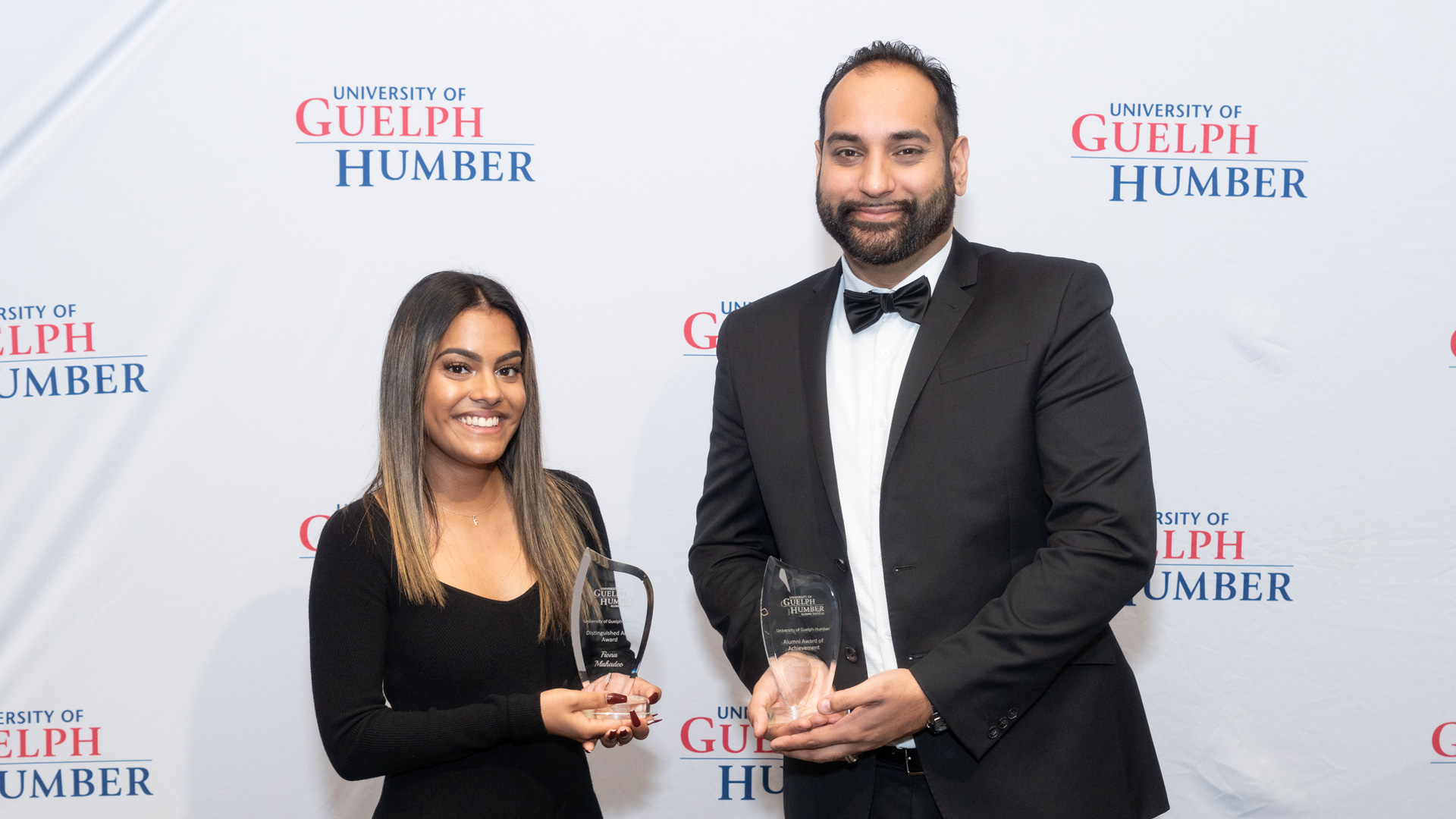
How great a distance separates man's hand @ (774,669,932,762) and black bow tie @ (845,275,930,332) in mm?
593

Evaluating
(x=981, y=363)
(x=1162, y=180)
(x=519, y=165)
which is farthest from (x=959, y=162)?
(x=519, y=165)

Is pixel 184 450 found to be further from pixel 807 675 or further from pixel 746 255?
pixel 807 675

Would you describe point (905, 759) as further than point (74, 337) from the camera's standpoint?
No

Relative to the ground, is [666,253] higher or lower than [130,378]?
higher

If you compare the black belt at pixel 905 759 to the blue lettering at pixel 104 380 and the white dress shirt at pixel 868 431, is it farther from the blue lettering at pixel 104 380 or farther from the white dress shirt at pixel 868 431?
the blue lettering at pixel 104 380

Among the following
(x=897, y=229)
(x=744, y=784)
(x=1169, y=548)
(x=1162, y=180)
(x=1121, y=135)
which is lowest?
(x=744, y=784)

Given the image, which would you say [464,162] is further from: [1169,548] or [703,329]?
[1169,548]

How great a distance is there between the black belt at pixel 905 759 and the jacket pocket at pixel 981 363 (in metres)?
0.59

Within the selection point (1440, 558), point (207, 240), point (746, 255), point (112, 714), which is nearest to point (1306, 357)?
point (1440, 558)

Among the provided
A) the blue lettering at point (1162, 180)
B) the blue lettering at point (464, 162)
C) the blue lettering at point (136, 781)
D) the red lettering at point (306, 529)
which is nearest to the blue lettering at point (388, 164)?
the blue lettering at point (464, 162)

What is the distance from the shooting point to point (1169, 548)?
2.70m

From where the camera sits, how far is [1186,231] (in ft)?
8.74

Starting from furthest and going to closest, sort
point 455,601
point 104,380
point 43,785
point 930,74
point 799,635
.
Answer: point 43,785, point 104,380, point 930,74, point 455,601, point 799,635

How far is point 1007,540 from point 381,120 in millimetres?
1921
